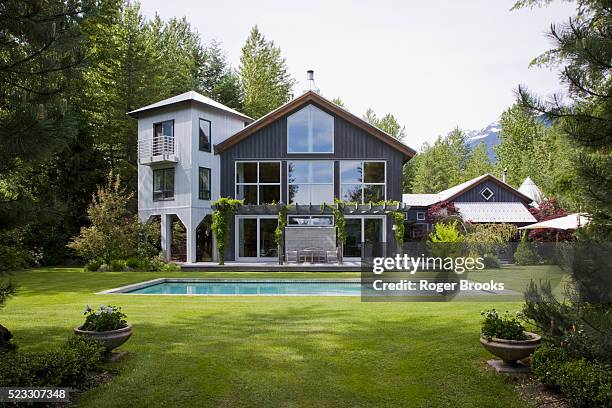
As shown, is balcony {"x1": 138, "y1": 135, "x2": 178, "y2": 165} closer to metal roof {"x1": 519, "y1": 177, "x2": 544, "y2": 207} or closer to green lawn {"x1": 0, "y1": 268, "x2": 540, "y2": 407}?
green lawn {"x1": 0, "y1": 268, "x2": 540, "y2": 407}

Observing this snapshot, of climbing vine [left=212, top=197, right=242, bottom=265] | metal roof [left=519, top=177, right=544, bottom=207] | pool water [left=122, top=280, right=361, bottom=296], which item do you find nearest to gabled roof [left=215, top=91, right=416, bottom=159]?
climbing vine [left=212, top=197, right=242, bottom=265]

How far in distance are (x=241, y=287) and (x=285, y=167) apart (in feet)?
28.5

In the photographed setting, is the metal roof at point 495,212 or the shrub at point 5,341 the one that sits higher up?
the metal roof at point 495,212

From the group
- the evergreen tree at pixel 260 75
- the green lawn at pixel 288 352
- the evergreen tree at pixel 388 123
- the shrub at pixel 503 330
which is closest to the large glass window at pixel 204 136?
the green lawn at pixel 288 352

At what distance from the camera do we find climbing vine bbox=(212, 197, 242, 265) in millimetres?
20453

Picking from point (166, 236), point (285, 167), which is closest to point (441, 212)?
point (285, 167)

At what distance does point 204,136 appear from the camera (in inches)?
911

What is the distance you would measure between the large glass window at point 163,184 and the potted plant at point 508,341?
1946 cm

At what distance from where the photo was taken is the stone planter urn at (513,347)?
548 centimetres

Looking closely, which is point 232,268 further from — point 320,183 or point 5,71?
point 5,71

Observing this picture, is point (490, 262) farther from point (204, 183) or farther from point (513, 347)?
point (513, 347)

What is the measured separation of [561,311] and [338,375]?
272 centimetres

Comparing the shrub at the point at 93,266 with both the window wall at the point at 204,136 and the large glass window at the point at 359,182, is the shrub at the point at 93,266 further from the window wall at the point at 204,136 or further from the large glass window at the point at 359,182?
the large glass window at the point at 359,182

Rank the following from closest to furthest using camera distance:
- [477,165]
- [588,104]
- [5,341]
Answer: [588,104], [5,341], [477,165]
